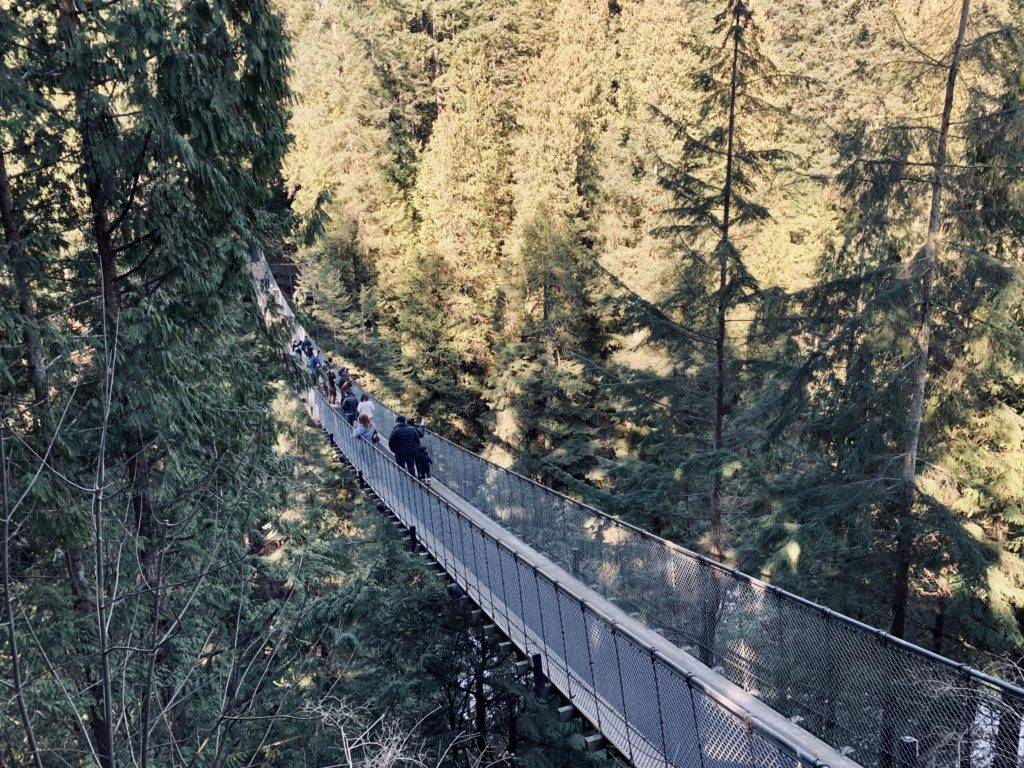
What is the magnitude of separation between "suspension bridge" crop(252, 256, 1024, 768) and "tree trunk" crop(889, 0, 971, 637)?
2.35 meters

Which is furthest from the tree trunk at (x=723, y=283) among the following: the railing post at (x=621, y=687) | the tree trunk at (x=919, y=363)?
the railing post at (x=621, y=687)

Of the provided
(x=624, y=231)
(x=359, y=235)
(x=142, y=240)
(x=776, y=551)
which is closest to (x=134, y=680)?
(x=142, y=240)

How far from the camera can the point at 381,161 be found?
27.0m

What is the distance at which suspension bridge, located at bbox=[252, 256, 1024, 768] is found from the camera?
402 cm

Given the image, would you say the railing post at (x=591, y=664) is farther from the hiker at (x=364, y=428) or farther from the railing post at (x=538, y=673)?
the hiker at (x=364, y=428)

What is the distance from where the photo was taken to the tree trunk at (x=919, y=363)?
6.92 meters

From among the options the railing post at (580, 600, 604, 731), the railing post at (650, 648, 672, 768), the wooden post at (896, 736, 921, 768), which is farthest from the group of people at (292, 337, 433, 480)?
the wooden post at (896, 736, 921, 768)

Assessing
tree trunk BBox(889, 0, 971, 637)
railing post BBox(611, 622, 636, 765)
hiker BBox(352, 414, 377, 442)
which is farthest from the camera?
hiker BBox(352, 414, 377, 442)

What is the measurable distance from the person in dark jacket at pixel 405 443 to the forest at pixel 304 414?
58.5 inches

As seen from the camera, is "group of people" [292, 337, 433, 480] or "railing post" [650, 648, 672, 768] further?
"group of people" [292, 337, 433, 480]

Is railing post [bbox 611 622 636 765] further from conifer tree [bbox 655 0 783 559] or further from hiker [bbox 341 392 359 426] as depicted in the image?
hiker [bbox 341 392 359 426]

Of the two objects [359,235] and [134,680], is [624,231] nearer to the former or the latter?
[359,235]

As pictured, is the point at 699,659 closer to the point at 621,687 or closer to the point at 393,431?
the point at 621,687

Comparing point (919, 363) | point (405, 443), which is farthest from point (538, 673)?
point (919, 363)
